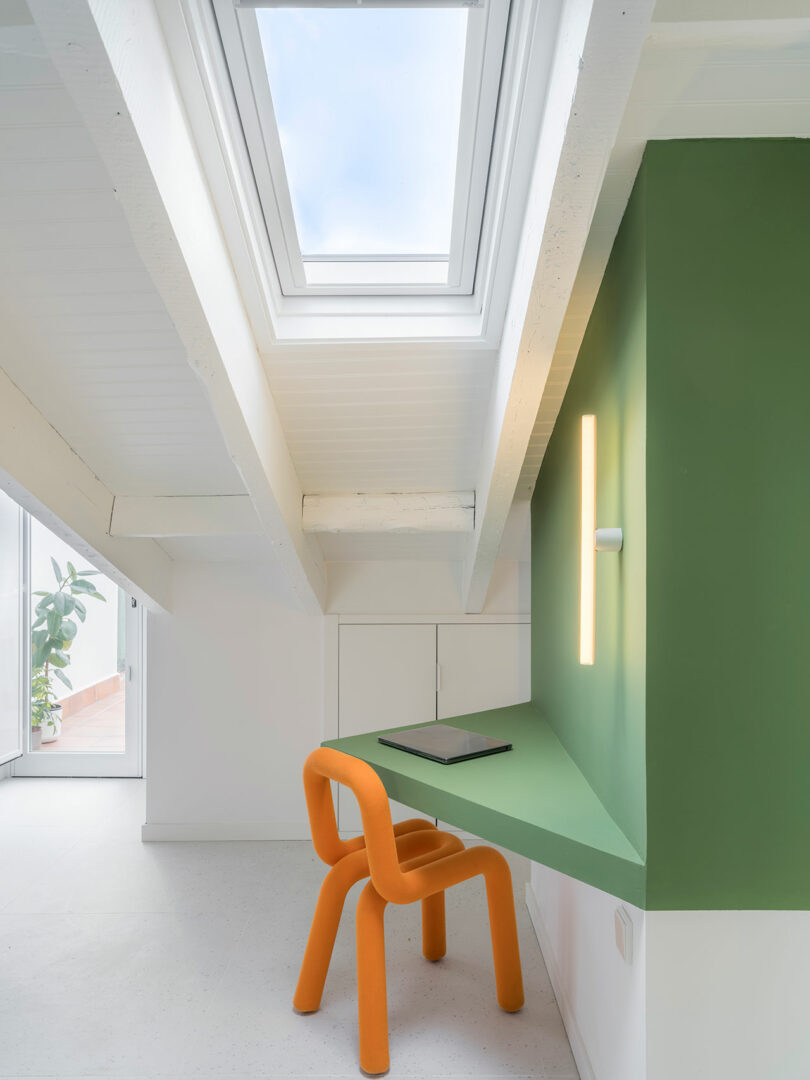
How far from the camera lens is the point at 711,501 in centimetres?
137

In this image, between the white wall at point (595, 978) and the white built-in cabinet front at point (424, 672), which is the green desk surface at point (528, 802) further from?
the white built-in cabinet front at point (424, 672)

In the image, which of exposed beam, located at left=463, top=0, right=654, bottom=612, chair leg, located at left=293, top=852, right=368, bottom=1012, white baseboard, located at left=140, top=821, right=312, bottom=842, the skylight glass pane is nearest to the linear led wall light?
exposed beam, located at left=463, top=0, right=654, bottom=612

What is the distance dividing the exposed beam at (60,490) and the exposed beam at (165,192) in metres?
0.67

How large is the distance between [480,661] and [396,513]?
95 centimetres

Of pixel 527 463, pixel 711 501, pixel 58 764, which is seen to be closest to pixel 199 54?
pixel 711 501

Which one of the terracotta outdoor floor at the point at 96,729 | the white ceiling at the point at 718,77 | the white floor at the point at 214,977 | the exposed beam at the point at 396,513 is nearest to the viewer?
the white ceiling at the point at 718,77

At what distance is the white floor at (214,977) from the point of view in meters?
1.93

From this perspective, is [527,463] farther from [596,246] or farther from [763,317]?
[763,317]

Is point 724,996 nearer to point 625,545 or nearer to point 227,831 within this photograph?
point 625,545

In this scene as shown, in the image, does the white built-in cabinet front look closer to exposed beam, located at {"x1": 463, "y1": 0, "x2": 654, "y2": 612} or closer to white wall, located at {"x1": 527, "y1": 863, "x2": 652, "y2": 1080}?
white wall, located at {"x1": 527, "y1": 863, "x2": 652, "y2": 1080}

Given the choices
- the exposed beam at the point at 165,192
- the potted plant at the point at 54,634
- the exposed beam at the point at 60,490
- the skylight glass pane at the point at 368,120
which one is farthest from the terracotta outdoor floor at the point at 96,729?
the skylight glass pane at the point at 368,120

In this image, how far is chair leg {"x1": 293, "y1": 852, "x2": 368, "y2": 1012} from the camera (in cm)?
204

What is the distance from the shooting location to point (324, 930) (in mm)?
2057

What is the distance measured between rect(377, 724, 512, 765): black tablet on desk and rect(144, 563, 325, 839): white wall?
3.78ft
